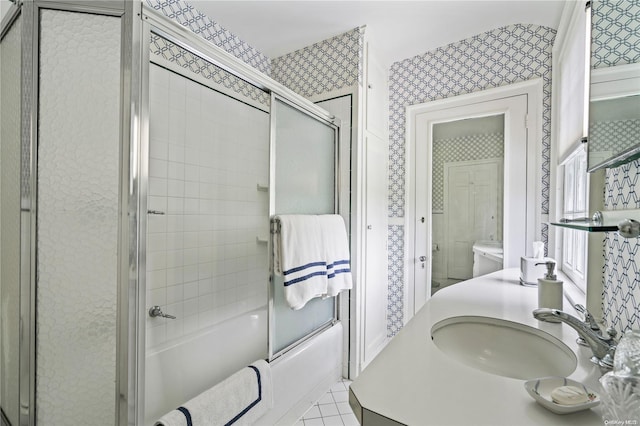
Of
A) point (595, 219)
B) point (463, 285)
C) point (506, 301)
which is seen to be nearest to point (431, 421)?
point (595, 219)

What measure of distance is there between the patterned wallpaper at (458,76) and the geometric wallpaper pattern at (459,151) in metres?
0.26

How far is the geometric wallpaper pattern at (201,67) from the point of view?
1.83m

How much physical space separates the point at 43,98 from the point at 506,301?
1910 mm

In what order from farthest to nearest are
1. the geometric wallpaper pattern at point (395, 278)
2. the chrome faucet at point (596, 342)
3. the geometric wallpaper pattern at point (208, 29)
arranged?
the geometric wallpaper pattern at point (395, 278)
the geometric wallpaper pattern at point (208, 29)
the chrome faucet at point (596, 342)

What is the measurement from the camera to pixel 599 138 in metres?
0.87

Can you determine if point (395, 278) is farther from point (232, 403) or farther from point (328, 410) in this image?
point (232, 403)

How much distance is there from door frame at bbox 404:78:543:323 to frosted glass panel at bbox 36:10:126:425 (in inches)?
83.8

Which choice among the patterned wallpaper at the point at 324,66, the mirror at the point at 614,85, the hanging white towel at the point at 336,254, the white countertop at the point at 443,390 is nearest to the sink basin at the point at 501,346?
the white countertop at the point at 443,390

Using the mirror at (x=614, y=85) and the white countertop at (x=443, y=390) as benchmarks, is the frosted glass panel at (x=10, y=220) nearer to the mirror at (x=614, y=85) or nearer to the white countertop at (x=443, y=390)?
the white countertop at (x=443, y=390)

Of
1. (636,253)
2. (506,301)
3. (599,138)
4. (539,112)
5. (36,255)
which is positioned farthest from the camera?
(539,112)

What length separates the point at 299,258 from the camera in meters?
1.73

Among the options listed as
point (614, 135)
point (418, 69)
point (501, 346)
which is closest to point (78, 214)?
point (501, 346)

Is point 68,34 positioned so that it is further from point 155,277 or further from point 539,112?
point 539,112

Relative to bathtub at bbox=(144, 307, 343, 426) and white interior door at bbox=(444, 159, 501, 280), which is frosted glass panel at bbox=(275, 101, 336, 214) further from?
white interior door at bbox=(444, 159, 501, 280)
